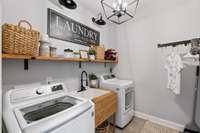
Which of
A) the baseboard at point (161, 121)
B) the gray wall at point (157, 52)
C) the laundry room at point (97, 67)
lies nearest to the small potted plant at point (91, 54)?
the laundry room at point (97, 67)

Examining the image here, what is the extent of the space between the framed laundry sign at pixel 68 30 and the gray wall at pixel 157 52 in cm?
101

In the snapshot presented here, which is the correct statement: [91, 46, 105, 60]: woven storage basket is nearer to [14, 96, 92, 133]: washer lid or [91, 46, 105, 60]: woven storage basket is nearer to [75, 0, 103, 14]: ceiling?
[75, 0, 103, 14]: ceiling

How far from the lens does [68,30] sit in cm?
192

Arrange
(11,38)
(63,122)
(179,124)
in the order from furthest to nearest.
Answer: (179,124) → (11,38) → (63,122)

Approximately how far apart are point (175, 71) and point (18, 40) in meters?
2.29

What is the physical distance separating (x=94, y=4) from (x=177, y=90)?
225 centimetres

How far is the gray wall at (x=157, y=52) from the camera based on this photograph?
2.02 metres

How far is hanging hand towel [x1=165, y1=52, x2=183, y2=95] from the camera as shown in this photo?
185 centimetres

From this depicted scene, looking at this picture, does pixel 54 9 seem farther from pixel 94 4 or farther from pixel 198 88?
pixel 198 88

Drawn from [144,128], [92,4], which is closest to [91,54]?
[92,4]

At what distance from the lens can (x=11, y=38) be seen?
101 cm

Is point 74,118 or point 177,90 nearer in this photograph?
point 74,118

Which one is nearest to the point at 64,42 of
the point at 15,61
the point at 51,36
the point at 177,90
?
the point at 51,36

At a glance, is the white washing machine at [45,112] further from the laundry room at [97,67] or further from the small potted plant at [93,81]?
the small potted plant at [93,81]
